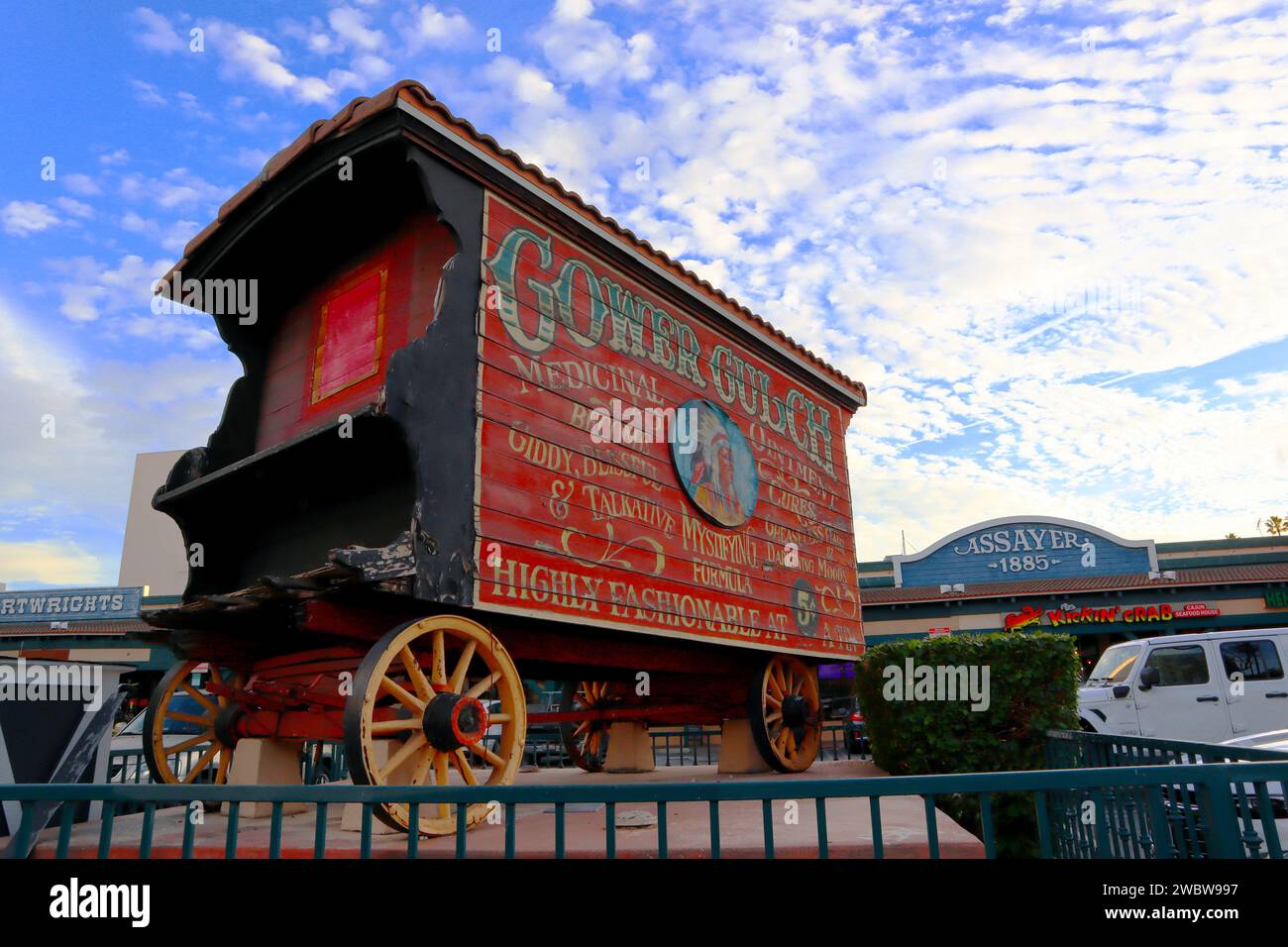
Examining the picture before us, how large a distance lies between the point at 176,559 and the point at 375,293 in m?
40.7

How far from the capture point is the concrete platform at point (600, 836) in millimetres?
4629

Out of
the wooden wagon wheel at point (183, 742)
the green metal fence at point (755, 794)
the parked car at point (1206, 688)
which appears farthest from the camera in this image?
the parked car at point (1206, 688)

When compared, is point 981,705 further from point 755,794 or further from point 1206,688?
point 755,794

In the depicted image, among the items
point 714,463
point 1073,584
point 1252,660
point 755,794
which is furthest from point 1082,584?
point 755,794

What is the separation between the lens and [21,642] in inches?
1177

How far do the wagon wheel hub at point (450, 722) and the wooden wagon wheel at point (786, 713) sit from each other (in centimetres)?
470

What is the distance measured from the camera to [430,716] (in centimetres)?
557

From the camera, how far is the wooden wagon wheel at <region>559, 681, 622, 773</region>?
1226cm

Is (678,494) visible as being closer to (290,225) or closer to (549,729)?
(290,225)

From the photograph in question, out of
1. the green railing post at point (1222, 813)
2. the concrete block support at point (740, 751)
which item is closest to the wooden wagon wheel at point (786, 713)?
the concrete block support at point (740, 751)

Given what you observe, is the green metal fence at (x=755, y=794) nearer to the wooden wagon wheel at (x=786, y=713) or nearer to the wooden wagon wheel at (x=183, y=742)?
the wooden wagon wheel at (x=183, y=742)

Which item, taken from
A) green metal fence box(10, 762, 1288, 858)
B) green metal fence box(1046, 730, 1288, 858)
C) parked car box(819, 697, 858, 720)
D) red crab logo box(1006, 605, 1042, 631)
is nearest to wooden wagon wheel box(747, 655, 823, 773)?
green metal fence box(1046, 730, 1288, 858)
